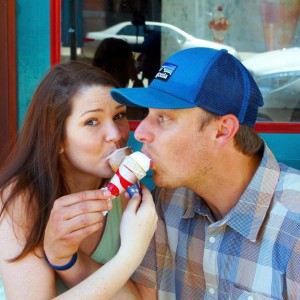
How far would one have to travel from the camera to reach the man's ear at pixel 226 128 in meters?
2.17

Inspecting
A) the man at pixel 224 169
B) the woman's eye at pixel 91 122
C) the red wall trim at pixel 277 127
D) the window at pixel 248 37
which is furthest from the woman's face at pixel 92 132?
the red wall trim at pixel 277 127

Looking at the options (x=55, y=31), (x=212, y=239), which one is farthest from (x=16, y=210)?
(x=55, y=31)

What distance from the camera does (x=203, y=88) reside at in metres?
2.13

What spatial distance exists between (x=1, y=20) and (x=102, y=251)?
1920 mm

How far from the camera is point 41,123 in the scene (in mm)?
2402

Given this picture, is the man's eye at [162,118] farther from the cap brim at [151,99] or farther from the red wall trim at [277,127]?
the red wall trim at [277,127]

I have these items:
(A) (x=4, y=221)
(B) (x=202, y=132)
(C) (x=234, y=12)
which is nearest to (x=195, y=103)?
(B) (x=202, y=132)

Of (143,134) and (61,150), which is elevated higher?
(143,134)

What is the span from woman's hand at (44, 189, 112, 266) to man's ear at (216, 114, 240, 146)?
1.42 feet

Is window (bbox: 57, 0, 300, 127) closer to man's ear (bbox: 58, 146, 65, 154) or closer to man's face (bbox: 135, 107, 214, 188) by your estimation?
man's ear (bbox: 58, 146, 65, 154)

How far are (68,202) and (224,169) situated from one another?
557mm

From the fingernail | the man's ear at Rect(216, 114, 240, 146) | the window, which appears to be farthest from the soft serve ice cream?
the window

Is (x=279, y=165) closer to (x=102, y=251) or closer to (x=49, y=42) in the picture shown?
(x=102, y=251)

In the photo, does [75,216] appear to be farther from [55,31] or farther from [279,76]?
[279,76]
